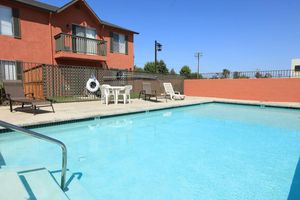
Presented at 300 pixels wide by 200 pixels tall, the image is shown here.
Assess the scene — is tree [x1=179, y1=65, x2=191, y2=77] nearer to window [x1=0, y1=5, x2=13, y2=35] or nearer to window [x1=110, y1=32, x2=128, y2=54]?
window [x1=110, y1=32, x2=128, y2=54]

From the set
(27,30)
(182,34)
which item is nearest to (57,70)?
(27,30)

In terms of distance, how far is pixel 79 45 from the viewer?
46.5 ft

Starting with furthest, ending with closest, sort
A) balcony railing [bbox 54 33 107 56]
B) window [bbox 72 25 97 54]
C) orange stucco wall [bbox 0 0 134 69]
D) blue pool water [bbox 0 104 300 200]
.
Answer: window [bbox 72 25 97 54]
balcony railing [bbox 54 33 107 56]
orange stucco wall [bbox 0 0 134 69]
blue pool water [bbox 0 104 300 200]

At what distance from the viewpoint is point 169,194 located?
110 inches

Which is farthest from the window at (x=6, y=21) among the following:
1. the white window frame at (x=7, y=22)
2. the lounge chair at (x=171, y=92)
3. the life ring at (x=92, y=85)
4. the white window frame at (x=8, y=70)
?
the lounge chair at (x=171, y=92)

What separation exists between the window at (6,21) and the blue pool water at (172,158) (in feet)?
28.7

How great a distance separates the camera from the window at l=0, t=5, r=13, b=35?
1122 centimetres

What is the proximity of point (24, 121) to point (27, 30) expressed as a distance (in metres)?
9.05

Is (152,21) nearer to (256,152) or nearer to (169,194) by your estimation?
(256,152)

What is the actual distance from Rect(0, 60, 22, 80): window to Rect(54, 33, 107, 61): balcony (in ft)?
8.16

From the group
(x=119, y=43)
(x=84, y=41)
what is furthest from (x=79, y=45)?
(x=119, y=43)

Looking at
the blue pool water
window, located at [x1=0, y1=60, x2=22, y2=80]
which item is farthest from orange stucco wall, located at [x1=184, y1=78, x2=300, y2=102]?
window, located at [x1=0, y1=60, x2=22, y2=80]

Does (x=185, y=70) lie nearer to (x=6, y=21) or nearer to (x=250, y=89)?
(x=250, y=89)

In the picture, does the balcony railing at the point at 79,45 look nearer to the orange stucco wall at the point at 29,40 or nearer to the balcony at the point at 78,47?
the balcony at the point at 78,47
